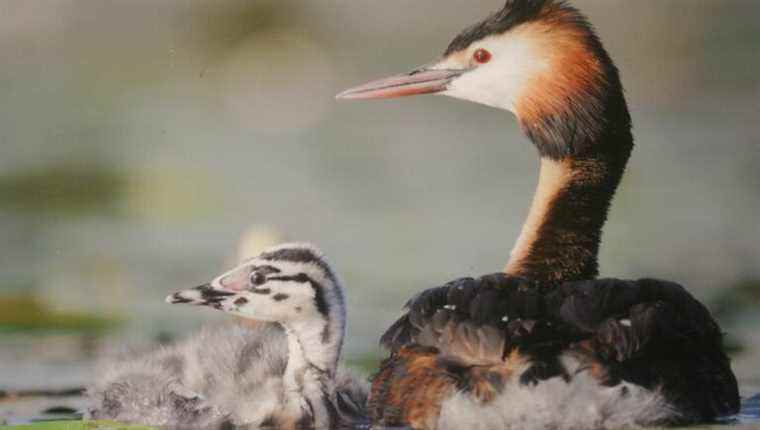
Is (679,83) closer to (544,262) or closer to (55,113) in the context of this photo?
(544,262)

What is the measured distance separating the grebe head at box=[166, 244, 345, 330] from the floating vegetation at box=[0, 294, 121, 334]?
0.57m

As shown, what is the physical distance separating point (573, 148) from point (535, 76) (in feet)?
0.82

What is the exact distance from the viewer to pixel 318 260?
4.49 metres

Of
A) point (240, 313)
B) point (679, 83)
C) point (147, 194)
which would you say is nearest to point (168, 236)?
point (147, 194)

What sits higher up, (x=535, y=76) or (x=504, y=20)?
(x=504, y=20)

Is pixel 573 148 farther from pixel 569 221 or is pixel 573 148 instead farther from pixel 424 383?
pixel 424 383

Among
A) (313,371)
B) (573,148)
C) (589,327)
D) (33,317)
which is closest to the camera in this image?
(589,327)

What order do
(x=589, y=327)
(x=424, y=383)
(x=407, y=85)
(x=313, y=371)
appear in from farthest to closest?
(x=407, y=85)
(x=313, y=371)
(x=424, y=383)
(x=589, y=327)

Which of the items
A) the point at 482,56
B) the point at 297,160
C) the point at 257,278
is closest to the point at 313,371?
the point at 257,278

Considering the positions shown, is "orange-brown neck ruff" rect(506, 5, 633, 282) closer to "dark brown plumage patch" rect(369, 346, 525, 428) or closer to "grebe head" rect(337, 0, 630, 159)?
"grebe head" rect(337, 0, 630, 159)

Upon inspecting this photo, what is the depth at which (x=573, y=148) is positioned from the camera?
4.64 meters

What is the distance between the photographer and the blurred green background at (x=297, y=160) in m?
4.92

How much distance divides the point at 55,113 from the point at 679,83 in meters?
1.98

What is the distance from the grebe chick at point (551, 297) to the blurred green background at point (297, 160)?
20 cm
